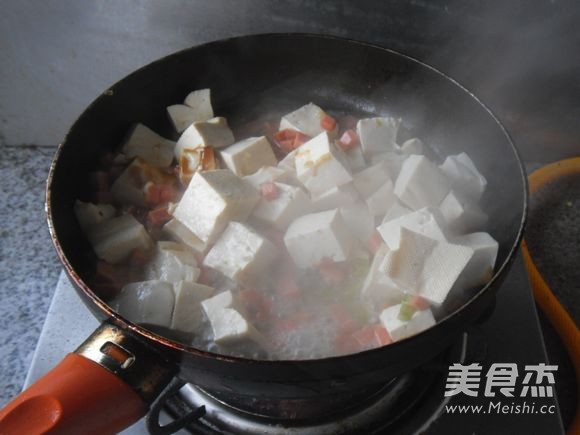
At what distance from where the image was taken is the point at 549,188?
1776 mm

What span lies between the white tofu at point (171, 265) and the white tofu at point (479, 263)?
547 millimetres

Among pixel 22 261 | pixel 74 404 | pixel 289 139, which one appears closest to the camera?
pixel 74 404

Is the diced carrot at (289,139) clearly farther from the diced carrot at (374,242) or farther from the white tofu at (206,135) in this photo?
the diced carrot at (374,242)

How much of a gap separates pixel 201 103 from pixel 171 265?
50 centimetres

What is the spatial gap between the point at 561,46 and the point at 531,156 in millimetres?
415

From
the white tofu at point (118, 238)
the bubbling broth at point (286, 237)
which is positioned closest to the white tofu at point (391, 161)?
the bubbling broth at point (286, 237)

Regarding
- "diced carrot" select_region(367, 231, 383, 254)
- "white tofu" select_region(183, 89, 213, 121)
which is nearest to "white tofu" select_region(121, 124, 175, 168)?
"white tofu" select_region(183, 89, 213, 121)

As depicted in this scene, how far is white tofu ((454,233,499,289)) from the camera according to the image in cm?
113

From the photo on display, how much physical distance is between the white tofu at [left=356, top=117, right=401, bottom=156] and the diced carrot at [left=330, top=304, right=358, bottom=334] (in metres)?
0.45

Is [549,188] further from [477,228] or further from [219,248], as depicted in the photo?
[219,248]

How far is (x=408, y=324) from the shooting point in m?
1.03

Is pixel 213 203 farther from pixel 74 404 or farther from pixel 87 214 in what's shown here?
pixel 74 404

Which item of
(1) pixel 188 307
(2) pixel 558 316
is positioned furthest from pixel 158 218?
(2) pixel 558 316

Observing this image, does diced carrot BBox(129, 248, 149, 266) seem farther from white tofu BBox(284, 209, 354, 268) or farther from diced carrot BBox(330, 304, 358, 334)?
diced carrot BBox(330, 304, 358, 334)
